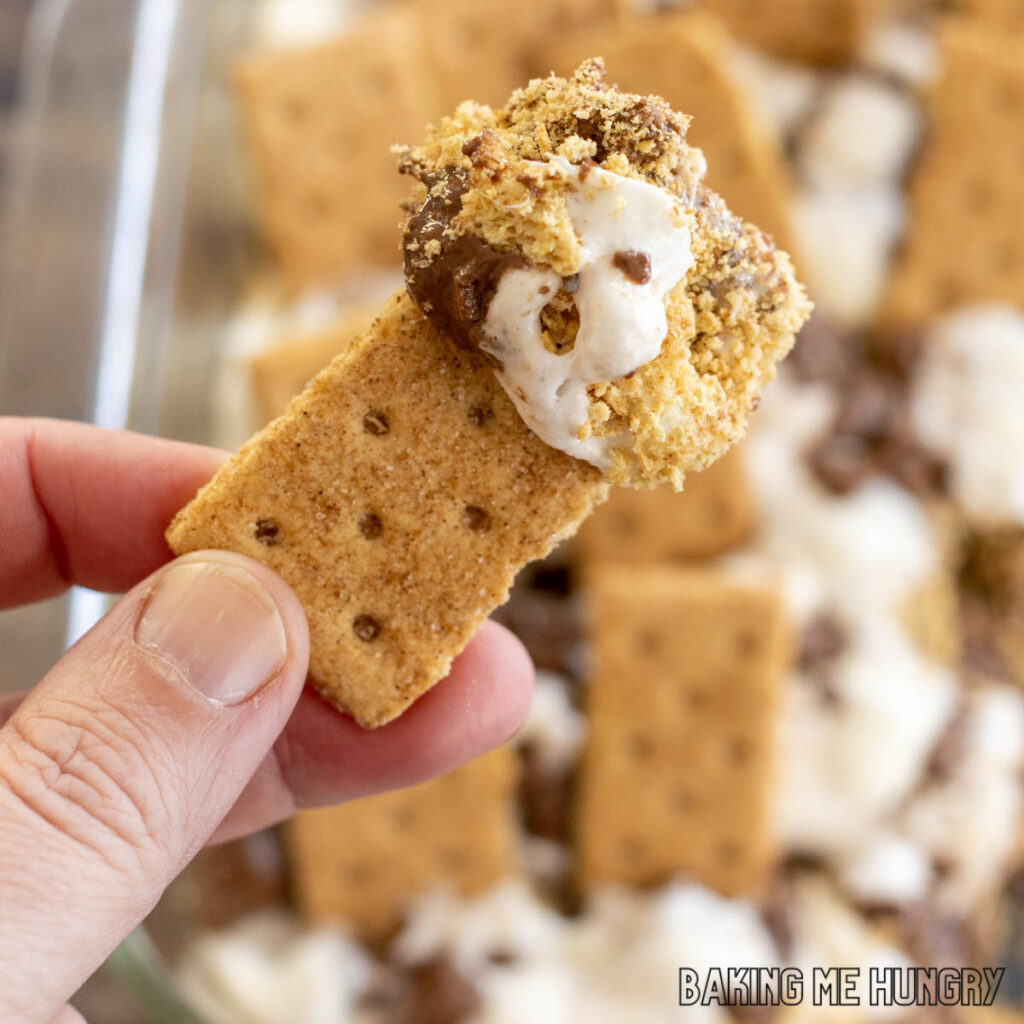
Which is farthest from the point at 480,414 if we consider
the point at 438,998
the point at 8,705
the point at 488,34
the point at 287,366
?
the point at 488,34

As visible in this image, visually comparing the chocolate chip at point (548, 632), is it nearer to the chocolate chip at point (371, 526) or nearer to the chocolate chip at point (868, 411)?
the chocolate chip at point (868, 411)

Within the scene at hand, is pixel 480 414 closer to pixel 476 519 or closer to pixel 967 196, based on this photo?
pixel 476 519

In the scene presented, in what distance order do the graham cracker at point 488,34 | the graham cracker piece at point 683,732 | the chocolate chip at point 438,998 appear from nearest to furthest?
1. the chocolate chip at point 438,998
2. the graham cracker piece at point 683,732
3. the graham cracker at point 488,34

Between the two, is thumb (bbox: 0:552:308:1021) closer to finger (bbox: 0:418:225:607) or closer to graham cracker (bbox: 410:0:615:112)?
finger (bbox: 0:418:225:607)

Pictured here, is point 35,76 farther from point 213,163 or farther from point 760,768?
point 760,768

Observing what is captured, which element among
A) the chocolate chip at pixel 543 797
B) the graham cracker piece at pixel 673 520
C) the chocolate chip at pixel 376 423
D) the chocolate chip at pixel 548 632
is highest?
the chocolate chip at pixel 376 423

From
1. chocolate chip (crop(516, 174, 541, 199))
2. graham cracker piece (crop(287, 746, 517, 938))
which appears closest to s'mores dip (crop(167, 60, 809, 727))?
chocolate chip (crop(516, 174, 541, 199))

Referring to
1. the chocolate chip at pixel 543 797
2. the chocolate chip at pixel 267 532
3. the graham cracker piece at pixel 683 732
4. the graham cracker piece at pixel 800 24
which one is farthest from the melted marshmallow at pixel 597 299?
the graham cracker piece at pixel 800 24

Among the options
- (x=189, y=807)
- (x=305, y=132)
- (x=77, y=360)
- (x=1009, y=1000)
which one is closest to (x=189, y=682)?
(x=189, y=807)
